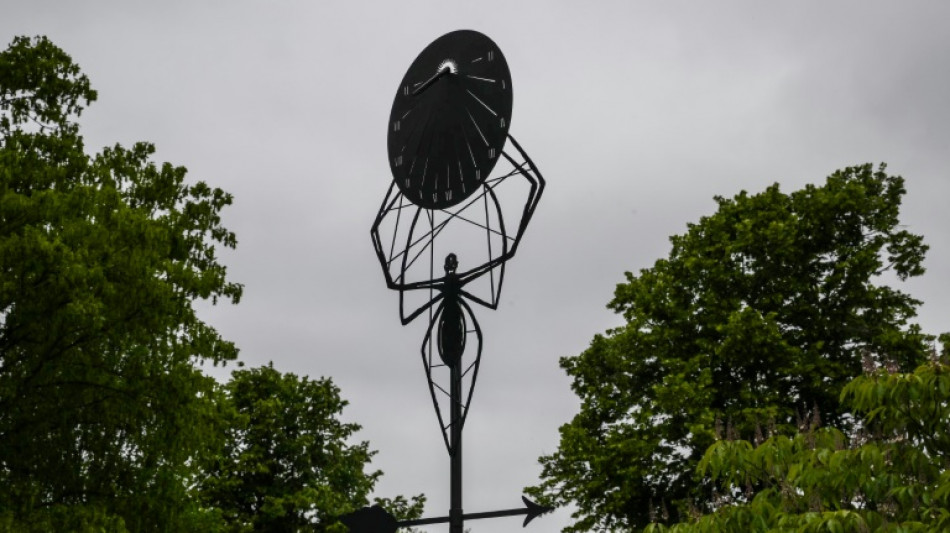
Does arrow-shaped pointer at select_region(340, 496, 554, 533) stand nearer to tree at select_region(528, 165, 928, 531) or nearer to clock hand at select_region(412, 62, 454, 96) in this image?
clock hand at select_region(412, 62, 454, 96)

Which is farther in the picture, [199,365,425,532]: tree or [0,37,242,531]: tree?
[199,365,425,532]: tree

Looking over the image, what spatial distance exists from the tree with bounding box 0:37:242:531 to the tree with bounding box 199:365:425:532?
2035cm

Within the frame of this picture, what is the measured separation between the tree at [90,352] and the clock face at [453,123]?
8.87m

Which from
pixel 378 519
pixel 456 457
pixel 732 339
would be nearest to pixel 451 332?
pixel 456 457

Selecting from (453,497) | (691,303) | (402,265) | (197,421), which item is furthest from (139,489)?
(691,303)

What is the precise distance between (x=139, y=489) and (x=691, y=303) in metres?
15.9

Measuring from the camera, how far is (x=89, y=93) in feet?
70.7

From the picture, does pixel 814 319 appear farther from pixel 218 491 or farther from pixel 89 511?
pixel 218 491

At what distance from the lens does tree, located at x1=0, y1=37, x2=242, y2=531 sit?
1688 cm

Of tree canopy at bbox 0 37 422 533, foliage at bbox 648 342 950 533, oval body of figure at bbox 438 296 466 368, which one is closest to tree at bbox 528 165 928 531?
tree canopy at bbox 0 37 422 533

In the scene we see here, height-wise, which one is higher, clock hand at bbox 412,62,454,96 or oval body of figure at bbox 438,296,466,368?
clock hand at bbox 412,62,454,96

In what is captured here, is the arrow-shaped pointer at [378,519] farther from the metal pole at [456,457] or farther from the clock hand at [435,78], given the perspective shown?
the clock hand at [435,78]

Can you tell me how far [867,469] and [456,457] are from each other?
3470mm

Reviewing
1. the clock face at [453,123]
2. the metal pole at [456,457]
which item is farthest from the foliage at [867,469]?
the clock face at [453,123]
